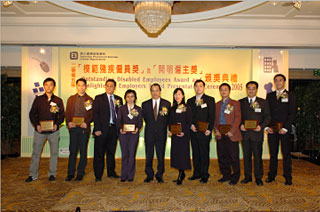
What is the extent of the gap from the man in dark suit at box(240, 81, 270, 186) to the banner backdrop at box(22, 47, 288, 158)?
248 cm

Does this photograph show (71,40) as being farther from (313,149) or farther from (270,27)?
(313,149)

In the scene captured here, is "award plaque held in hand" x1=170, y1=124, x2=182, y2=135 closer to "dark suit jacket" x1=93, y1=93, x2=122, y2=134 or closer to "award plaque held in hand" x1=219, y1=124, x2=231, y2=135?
"award plaque held in hand" x1=219, y1=124, x2=231, y2=135

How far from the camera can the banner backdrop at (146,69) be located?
22.1 ft

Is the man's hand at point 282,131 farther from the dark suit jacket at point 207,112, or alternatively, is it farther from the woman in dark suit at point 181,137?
the woman in dark suit at point 181,137

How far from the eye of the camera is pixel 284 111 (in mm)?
4242

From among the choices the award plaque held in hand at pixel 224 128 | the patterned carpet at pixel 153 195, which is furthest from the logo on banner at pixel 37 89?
the award plaque held in hand at pixel 224 128

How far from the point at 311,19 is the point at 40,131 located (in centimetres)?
677

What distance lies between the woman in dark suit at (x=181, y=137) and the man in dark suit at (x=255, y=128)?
3.16 feet

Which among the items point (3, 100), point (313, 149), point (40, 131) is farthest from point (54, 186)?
point (313, 149)

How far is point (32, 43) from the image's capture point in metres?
6.47

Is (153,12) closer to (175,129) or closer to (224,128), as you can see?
(175,129)

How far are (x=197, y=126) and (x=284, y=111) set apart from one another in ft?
4.96

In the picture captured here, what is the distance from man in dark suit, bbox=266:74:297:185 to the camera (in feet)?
13.8

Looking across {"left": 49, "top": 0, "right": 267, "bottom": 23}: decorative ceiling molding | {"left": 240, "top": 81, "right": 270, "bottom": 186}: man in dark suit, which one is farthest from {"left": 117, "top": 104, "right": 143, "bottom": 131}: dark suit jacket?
{"left": 49, "top": 0, "right": 267, "bottom": 23}: decorative ceiling molding
